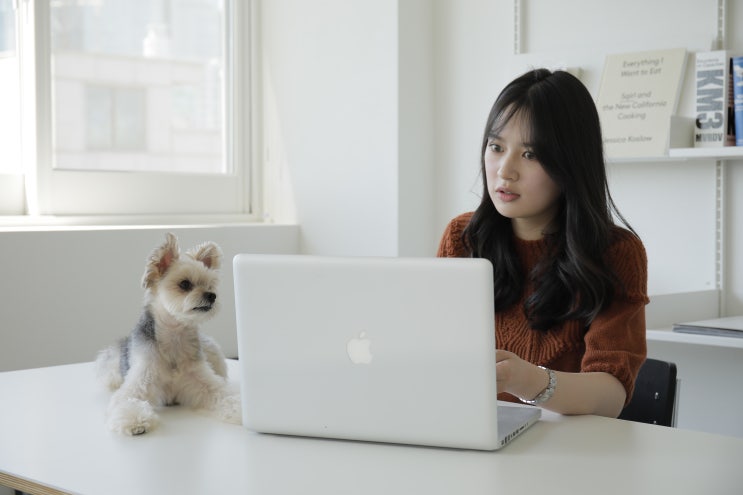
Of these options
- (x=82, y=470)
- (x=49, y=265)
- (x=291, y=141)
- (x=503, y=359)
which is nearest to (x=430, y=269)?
(x=503, y=359)

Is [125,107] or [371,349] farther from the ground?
A: [125,107]

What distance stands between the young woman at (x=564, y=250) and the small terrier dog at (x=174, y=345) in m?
0.57

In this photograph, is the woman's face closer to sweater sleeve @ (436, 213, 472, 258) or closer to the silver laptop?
sweater sleeve @ (436, 213, 472, 258)

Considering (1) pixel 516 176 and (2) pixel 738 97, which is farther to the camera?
(2) pixel 738 97

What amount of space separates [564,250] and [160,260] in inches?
30.0

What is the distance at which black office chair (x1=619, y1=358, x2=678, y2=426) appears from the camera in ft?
5.42

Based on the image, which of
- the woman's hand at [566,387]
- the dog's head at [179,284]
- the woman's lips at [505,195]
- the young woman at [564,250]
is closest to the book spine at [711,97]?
the young woman at [564,250]

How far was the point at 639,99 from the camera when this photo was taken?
277cm

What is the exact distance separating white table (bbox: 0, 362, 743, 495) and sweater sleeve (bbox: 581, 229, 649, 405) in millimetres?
137

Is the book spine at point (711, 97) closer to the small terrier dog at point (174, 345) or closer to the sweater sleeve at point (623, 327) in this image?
the sweater sleeve at point (623, 327)

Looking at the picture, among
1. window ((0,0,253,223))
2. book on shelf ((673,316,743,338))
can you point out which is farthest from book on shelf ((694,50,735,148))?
window ((0,0,253,223))

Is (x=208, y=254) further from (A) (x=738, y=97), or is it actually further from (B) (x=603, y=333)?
(A) (x=738, y=97)

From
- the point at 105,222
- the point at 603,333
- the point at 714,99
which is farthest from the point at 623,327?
the point at 105,222

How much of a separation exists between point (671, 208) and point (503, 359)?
1.71 meters
